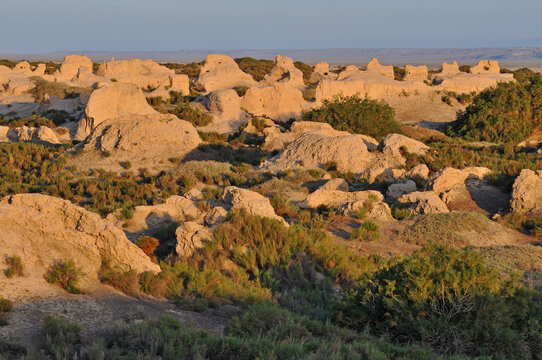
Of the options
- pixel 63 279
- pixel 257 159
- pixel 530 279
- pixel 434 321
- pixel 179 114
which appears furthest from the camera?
pixel 179 114

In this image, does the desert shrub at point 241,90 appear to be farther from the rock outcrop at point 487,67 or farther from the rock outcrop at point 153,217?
the rock outcrop at point 153,217

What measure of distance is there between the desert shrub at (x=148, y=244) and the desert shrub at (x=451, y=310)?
4.42m

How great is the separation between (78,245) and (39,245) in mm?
542

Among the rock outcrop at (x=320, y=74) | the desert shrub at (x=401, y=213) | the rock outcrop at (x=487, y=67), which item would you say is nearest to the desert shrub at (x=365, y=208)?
the desert shrub at (x=401, y=213)

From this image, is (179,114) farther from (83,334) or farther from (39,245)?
(83,334)

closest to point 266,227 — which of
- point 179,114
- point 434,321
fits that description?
point 434,321

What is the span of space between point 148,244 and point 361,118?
759 inches

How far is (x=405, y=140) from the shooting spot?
20062 millimetres

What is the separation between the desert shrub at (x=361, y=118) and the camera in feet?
90.5

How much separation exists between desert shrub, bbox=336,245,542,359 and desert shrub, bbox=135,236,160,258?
4419 mm

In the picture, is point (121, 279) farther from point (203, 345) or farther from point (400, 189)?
point (400, 189)

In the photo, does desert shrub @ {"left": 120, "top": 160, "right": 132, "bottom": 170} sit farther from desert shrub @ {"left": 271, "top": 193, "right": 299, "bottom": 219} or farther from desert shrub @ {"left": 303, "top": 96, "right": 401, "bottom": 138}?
desert shrub @ {"left": 303, "top": 96, "right": 401, "bottom": 138}

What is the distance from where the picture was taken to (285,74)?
49.4 m

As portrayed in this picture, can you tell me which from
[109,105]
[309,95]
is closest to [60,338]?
[109,105]
